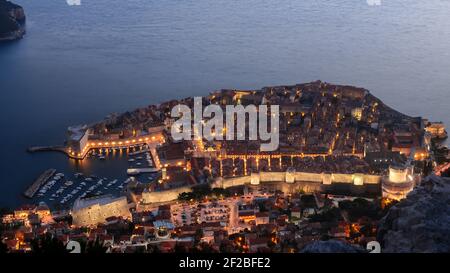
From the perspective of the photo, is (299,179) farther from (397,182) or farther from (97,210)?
(97,210)

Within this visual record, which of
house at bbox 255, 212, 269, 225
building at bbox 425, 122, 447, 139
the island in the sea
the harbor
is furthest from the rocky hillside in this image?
building at bbox 425, 122, 447, 139

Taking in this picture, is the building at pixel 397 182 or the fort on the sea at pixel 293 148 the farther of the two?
the fort on the sea at pixel 293 148

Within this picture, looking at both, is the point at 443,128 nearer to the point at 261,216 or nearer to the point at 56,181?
the point at 261,216

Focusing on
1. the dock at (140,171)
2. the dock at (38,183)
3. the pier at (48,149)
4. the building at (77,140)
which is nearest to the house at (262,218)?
the dock at (140,171)

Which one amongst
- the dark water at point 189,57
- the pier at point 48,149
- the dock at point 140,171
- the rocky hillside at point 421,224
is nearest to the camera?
the rocky hillside at point 421,224

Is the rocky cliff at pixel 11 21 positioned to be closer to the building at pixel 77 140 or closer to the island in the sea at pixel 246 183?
the island in the sea at pixel 246 183

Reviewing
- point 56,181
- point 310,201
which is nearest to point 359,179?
point 310,201
